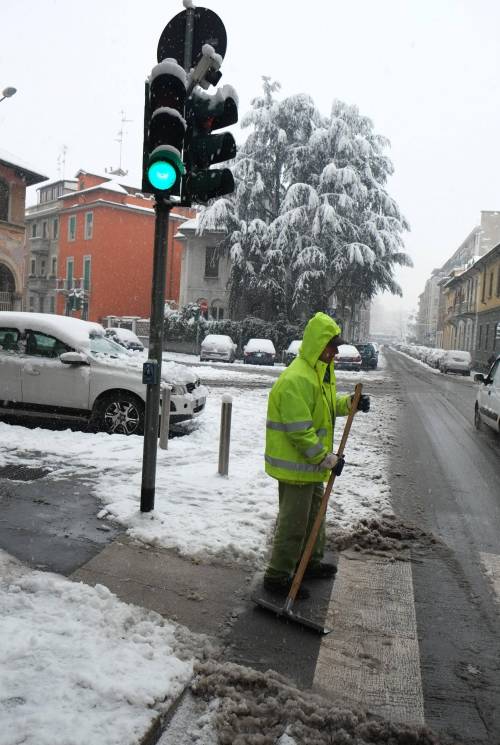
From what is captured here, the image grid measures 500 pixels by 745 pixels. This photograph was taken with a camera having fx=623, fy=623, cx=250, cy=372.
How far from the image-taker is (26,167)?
93.0ft

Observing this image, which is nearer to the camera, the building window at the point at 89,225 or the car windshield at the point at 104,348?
the car windshield at the point at 104,348

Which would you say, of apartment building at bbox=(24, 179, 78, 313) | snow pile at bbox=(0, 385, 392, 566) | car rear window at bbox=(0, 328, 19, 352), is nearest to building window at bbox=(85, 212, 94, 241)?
apartment building at bbox=(24, 179, 78, 313)

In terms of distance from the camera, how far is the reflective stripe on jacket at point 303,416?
12.9ft

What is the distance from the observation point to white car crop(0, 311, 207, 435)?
29.5 feet

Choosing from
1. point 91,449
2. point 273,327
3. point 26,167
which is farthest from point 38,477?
point 273,327

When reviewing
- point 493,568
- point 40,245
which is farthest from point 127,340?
point 493,568

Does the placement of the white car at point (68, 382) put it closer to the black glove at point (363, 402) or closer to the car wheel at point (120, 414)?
the car wheel at point (120, 414)

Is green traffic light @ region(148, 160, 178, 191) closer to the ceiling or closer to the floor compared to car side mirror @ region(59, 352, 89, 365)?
closer to the ceiling

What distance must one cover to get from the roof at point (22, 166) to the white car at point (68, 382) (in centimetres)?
2126

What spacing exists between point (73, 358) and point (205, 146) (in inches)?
186

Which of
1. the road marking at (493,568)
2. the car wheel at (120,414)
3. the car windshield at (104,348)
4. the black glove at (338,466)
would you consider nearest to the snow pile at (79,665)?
the black glove at (338,466)

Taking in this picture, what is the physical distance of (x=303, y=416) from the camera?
391 cm

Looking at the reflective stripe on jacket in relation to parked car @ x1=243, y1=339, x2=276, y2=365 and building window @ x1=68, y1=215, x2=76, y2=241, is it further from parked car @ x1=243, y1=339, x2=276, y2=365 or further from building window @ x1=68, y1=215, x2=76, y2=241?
building window @ x1=68, y1=215, x2=76, y2=241

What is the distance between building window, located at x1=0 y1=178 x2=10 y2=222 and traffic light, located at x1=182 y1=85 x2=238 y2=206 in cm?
2647
